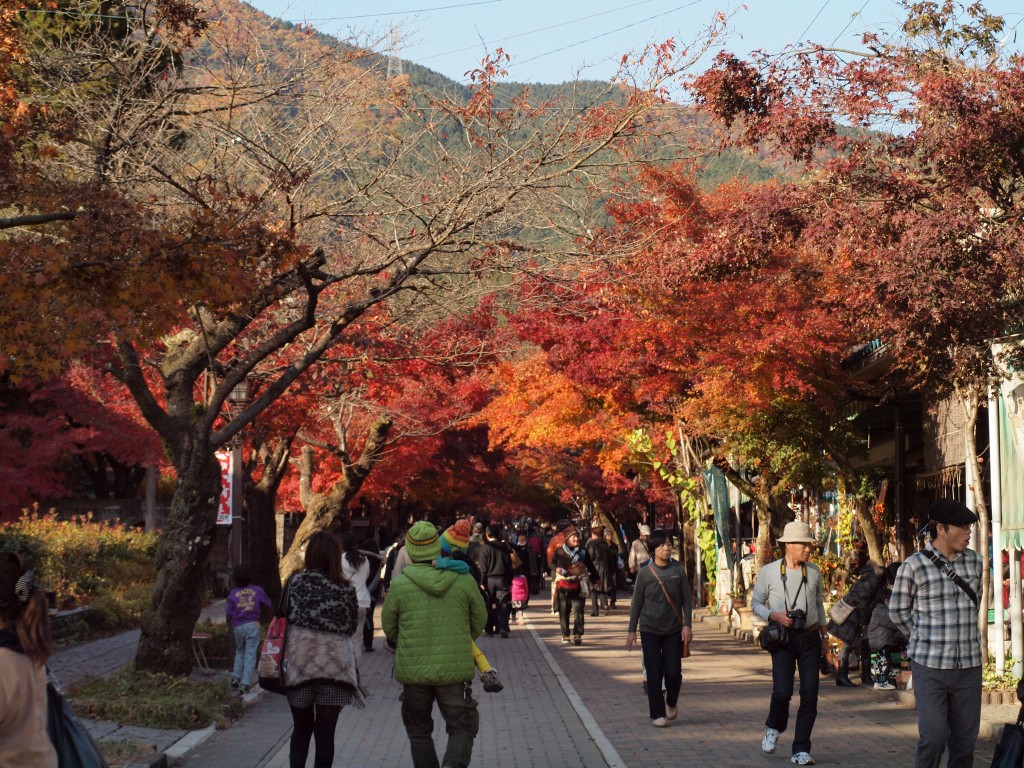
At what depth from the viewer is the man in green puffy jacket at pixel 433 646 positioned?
7.95 meters

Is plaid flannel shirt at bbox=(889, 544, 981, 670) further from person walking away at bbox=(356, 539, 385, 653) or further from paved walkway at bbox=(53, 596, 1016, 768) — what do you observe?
person walking away at bbox=(356, 539, 385, 653)

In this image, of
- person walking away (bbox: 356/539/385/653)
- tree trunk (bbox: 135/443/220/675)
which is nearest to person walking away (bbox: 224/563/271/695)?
tree trunk (bbox: 135/443/220/675)

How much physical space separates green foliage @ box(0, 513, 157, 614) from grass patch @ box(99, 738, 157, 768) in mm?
9942

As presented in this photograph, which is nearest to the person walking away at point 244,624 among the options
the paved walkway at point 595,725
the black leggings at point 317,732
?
the paved walkway at point 595,725

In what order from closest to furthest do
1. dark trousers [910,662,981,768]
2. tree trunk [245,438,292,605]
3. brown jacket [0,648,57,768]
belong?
brown jacket [0,648,57,768], dark trousers [910,662,981,768], tree trunk [245,438,292,605]

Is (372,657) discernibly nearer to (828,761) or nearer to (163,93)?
(163,93)

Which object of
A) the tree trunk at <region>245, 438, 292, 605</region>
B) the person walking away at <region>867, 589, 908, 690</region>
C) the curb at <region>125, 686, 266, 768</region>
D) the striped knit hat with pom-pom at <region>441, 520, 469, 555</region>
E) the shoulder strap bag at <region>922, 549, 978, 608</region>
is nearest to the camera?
the shoulder strap bag at <region>922, 549, 978, 608</region>

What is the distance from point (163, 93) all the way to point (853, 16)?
751 centimetres

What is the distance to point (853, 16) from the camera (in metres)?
11.6

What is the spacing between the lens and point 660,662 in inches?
472

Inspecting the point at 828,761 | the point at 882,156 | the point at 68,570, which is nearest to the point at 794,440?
the point at 882,156

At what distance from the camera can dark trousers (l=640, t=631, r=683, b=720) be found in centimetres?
1196

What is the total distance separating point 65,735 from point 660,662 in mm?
7997

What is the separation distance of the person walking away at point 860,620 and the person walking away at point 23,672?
12426 mm
